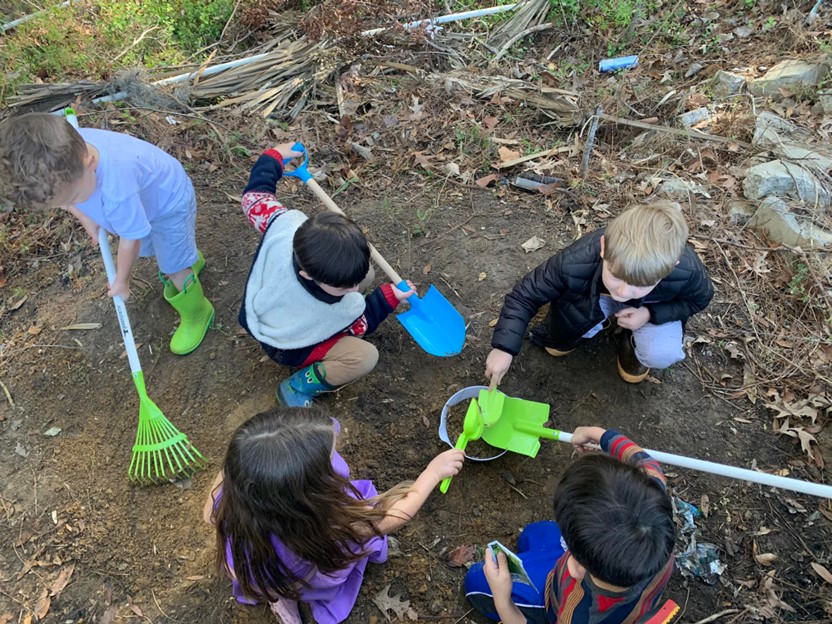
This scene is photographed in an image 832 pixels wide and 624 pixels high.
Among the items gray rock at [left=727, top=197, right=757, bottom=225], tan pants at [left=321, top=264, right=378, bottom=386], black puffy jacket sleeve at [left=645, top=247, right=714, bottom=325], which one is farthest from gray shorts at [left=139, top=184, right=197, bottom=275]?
gray rock at [left=727, top=197, right=757, bottom=225]

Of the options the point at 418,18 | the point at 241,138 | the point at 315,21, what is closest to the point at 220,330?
the point at 241,138

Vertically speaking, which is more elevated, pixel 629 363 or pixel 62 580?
pixel 62 580

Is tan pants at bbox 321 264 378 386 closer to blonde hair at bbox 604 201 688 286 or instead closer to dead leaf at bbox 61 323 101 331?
blonde hair at bbox 604 201 688 286

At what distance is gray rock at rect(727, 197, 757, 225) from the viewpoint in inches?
143

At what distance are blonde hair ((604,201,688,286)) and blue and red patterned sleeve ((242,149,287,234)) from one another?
1694 millimetres

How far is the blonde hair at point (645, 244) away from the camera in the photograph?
214 centimetres

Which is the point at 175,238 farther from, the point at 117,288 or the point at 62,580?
the point at 62,580

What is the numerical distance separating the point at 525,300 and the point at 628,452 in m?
0.92

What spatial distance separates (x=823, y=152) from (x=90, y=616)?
5.34 meters

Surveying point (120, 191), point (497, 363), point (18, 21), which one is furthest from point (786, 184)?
point (18, 21)

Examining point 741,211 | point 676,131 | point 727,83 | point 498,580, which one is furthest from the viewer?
point 727,83

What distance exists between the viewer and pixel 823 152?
3801mm

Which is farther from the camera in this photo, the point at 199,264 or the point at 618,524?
the point at 199,264

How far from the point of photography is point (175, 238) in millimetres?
2986
